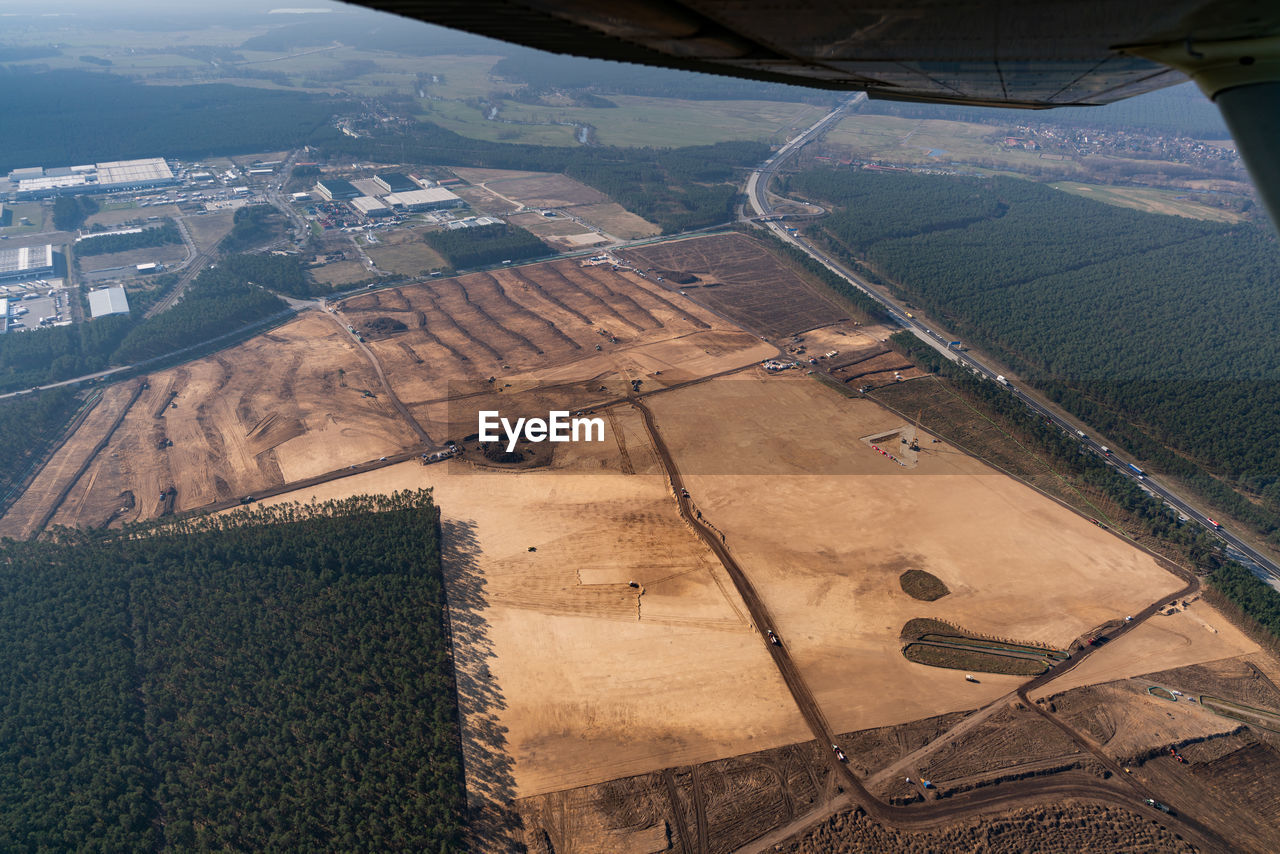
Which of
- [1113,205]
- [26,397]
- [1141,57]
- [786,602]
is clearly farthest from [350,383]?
[1113,205]

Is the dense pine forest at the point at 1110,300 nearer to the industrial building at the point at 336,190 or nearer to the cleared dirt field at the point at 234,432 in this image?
the cleared dirt field at the point at 234,432

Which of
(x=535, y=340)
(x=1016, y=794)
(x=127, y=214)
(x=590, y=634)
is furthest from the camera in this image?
(x=127, y=214)

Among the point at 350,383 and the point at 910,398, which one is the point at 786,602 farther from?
the point at 350,383

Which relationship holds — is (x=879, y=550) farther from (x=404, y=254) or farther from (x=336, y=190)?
(x=336, y=190)

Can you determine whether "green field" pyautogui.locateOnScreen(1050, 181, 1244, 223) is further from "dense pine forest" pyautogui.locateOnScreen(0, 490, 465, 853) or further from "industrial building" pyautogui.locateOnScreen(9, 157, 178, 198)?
"industrial building" pyautogui.locateOnScreen(9, 157, 178, 198)

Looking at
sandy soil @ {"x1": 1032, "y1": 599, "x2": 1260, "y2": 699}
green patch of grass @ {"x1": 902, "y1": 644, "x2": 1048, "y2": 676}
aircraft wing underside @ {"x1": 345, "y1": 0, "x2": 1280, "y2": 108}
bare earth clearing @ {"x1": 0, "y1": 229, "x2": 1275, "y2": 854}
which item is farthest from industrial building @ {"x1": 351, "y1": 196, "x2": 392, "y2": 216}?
aircraft wing underside @ {"x1": 345, "y1": 0, "x2": 1280, "y2": 108}

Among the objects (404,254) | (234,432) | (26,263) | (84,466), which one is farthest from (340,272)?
(84,466)

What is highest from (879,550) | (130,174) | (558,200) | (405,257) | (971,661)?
(130,174)
